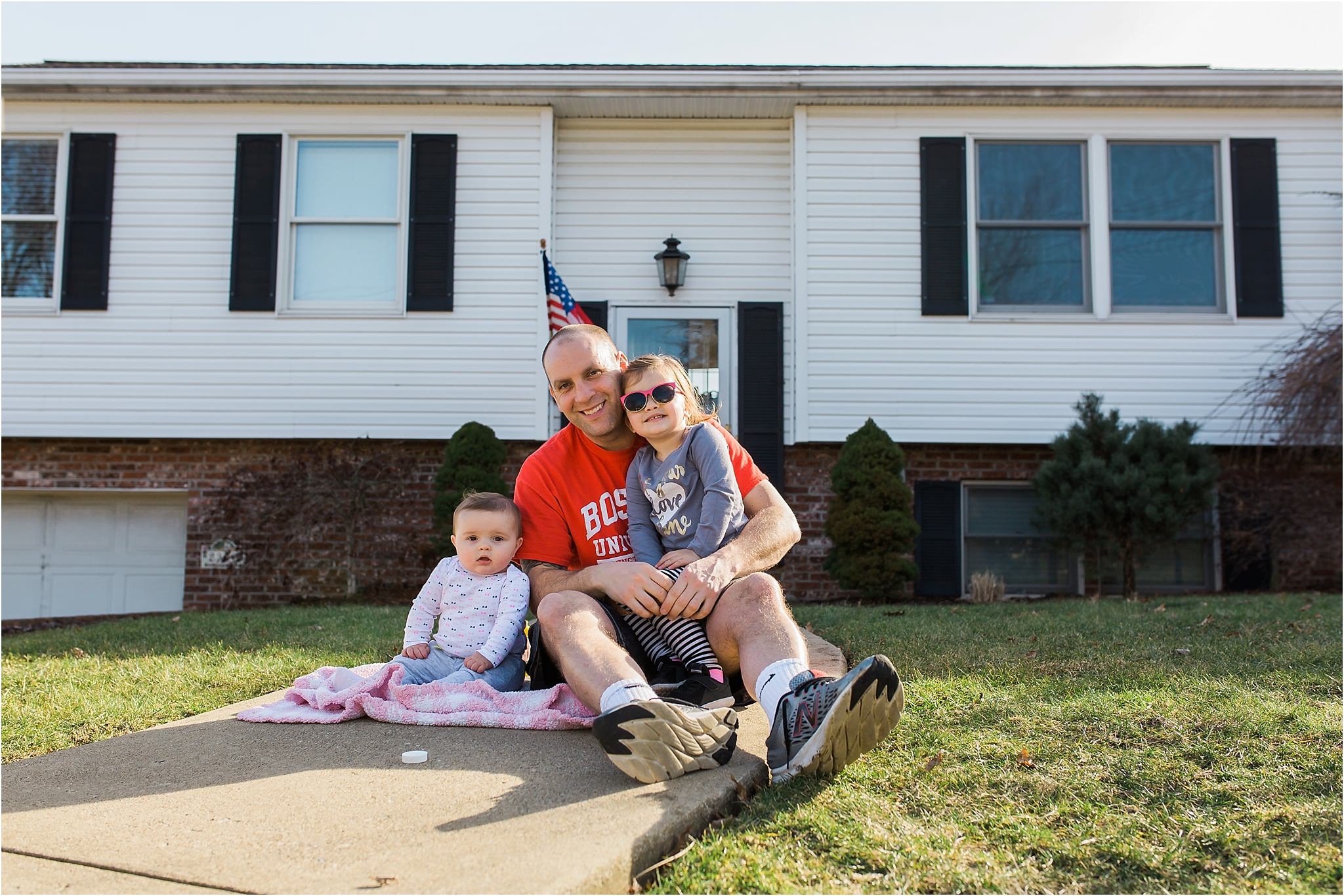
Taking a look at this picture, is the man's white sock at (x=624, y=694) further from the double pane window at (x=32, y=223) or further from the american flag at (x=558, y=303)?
the double pane window at (x=32, y=223)

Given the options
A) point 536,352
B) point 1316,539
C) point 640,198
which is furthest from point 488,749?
point 1316,539

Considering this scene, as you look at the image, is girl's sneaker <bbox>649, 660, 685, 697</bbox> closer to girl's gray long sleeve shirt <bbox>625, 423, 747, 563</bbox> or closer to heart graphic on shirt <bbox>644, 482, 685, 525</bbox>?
girl's gray long sleeve shirt <bbox>625, 423, 747, 563</bbox>

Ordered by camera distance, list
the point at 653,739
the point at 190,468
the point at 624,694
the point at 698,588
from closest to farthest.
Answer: the point at 653,739, the point at 624,694, the point at 698,588, the point at 190,468

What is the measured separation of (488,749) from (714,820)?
0.70 meters

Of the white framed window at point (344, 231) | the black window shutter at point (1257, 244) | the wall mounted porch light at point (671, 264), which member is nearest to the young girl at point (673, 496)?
the wall mounted porch light at point (671, 264)

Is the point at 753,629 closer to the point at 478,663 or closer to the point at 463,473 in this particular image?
the point at 478,663

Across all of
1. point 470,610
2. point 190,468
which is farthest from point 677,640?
point 190,468

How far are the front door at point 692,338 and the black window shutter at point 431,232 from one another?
1.46 metres

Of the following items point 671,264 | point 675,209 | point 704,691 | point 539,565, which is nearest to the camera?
point 704,691

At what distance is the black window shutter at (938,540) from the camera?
7.84 meters

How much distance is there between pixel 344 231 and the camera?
26.5 feet

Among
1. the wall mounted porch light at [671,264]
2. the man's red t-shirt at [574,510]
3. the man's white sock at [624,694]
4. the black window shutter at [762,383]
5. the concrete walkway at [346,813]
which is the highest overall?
the wall mounted porch light at [671,264]

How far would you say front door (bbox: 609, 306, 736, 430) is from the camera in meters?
8.32

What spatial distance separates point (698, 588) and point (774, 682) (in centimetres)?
33
